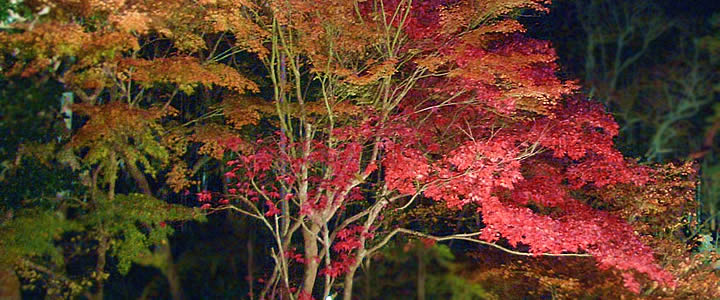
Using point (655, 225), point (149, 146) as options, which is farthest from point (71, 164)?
point (655, 225)

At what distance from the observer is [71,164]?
8297 mm

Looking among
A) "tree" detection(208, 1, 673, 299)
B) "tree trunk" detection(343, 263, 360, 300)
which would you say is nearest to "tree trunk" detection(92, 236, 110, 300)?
"tree" detection(208, 1, 673, 299)

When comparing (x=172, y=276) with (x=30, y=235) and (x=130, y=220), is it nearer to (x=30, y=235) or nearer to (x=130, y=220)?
(x=130, y=220)

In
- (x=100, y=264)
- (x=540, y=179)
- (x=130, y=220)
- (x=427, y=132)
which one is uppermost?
(x=427, y=132)

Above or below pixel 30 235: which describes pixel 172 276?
below

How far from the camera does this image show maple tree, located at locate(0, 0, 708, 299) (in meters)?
8.27

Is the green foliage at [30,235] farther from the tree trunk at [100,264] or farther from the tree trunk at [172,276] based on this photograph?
the tree trunk at [172,276]

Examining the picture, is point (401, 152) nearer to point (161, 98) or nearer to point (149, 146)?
point (149, 146)

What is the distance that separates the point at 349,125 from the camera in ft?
31.3

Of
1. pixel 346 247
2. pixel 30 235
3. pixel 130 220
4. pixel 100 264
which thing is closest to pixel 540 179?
pixel 346 247

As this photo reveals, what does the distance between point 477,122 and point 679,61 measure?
252 inches

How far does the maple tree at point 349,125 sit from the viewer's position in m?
8.27

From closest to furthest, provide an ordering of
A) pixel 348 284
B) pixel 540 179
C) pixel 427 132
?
pixel 348 284
pixel 427 132
pixel 540 179

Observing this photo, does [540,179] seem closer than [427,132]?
No
